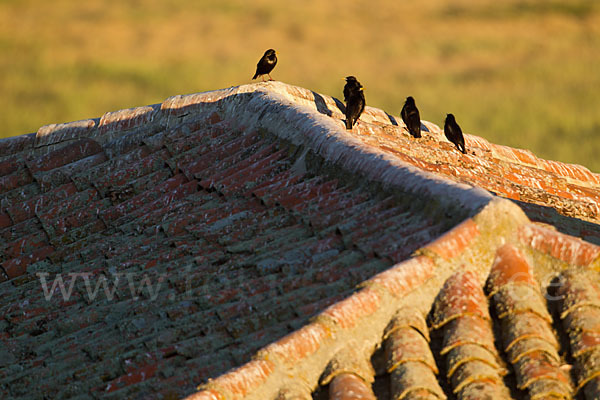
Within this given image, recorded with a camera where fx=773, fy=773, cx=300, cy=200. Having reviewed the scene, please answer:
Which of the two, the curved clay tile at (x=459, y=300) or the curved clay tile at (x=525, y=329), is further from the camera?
the curved clay tile at (x=459, y=300)

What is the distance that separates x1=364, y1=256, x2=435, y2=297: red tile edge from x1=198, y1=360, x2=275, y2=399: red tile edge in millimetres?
719

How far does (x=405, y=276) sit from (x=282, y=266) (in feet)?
3.58

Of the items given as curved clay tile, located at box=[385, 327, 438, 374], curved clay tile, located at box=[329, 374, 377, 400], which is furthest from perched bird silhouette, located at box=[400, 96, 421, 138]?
curved clay tile, located at box=[329, 374, 377, 400]

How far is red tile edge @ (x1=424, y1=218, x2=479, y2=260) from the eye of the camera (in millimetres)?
4109

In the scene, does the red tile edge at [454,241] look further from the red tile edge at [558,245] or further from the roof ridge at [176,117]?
the roof ridge at [176,117]

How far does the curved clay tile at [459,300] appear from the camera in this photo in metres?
3.93

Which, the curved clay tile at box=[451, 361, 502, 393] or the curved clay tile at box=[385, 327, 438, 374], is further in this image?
the curved clay tile at box=[385, 327, 438, 374]

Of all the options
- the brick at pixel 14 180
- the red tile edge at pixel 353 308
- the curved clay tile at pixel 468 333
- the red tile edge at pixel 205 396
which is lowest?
the curved clay tile at pixel 468 333

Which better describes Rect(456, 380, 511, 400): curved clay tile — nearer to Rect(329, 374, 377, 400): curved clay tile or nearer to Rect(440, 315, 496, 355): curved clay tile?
Rect(440, 315, 496, 355): curved clay tile

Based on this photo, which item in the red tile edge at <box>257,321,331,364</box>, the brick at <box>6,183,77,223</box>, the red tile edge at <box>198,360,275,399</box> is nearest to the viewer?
the red tile edge at <box>198,360,275,399</box>

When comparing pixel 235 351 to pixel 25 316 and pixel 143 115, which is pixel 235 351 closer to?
pixel 25 316

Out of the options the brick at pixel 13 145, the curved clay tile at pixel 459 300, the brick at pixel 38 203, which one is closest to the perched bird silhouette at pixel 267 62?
the brick at pixel 13 145

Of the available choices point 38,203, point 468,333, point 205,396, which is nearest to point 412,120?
point 38,203

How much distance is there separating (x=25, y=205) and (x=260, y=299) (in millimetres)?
3857
